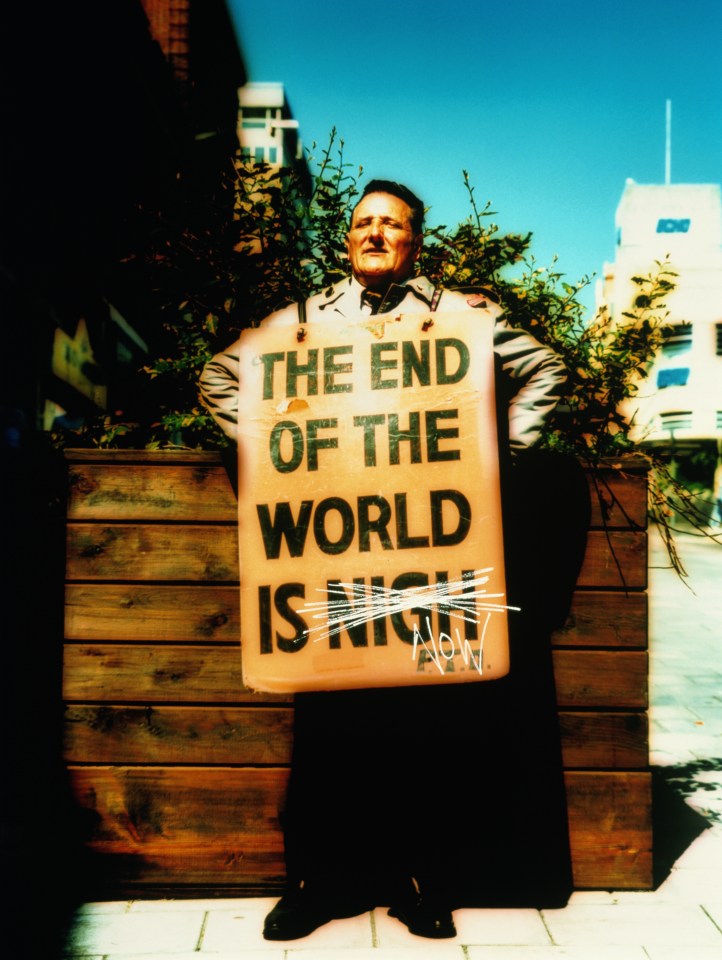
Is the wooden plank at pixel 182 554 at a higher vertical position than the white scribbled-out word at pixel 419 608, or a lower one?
higher

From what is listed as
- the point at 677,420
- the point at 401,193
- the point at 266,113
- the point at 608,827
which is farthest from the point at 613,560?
the point at 677,420

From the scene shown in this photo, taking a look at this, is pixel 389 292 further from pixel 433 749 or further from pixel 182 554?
pixel 433 749

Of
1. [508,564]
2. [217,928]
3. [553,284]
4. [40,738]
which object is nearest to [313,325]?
[508,564]

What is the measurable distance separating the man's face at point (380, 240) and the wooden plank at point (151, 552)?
2.91 ft

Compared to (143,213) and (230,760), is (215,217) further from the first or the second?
(230,760)

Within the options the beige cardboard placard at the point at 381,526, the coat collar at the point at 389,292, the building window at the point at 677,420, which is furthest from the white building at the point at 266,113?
the beige cardboard placard at the point at 381,526

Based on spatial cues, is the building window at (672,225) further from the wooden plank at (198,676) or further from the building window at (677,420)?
the wooden plank at (198,676)

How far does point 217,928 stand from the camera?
233 centimetres

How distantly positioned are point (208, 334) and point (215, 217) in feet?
1.43

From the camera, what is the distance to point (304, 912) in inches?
91.4

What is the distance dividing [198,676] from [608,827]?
54.3 inches

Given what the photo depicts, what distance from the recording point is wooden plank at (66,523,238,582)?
8.09 feet

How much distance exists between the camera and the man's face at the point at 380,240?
2.35m

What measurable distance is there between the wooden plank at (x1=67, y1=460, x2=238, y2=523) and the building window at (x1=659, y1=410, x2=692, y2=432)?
31708 mm
